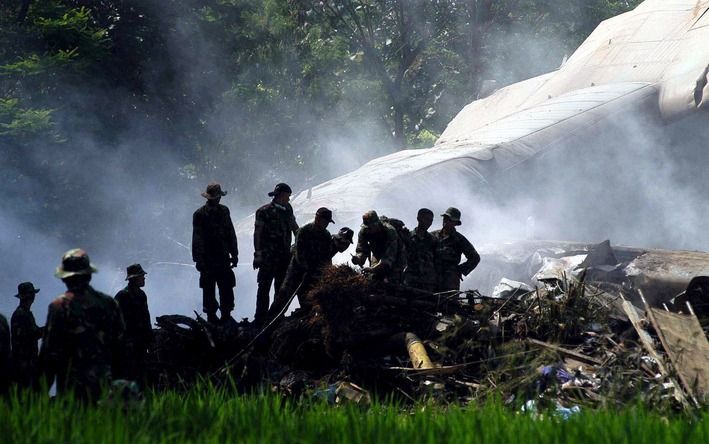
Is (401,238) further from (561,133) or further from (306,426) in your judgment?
(561,133)

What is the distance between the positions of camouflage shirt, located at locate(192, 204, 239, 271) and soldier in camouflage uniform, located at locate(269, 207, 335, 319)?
830 mm

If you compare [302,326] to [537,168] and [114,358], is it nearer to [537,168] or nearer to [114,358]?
[114,358]

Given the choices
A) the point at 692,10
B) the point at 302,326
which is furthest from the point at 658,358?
the point at 692,10

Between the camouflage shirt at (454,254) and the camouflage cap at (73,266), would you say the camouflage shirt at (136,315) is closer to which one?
the camouflage cap at (73,266)

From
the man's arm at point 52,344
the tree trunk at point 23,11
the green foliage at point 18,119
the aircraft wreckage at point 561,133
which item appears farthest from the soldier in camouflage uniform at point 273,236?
the tree trunk at point 23,11

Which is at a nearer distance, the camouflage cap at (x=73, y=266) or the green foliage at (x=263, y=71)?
the camouflage cap at (x=73, y=266)

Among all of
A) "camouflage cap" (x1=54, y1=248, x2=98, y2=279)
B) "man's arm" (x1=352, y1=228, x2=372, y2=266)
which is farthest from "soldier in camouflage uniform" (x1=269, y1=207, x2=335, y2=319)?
"camouflage cap" (x1=54, y1=248, x2=98, y2=279)

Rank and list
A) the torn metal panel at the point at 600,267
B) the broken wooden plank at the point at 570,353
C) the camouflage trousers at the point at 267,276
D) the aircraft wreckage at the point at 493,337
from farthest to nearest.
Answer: the torn metal panel at the point at 600,267 < the camouflage trousers at the point at 267,276 < the broken wooden plank at the point at 570,353 < the aircraft wreckage at the point at 493,337

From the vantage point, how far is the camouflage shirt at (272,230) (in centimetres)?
→ 1074

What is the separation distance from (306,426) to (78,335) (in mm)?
1731

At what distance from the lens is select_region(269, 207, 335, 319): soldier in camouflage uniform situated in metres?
10.3

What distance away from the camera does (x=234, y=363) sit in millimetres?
9242

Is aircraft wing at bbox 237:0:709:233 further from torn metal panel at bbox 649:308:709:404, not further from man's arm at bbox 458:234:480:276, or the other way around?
torn metal panel at bbox 649:308:709:404

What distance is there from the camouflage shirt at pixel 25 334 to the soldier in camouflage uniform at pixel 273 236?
222 centimetres
